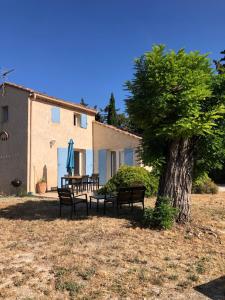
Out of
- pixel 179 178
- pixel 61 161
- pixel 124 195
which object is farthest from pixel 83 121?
pixel 179 178

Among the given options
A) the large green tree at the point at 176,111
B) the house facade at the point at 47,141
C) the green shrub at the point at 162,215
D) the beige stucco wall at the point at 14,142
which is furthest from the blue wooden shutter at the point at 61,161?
the green shrub at the point at 162,215

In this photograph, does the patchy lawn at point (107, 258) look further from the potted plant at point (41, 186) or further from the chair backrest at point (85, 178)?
the chair backrest at point (85, 178)

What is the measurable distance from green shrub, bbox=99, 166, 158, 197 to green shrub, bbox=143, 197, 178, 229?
4.68 meters

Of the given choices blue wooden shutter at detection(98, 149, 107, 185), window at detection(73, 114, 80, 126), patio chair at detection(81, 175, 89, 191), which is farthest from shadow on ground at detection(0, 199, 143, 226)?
window at detection(73, 114, 80, 126)

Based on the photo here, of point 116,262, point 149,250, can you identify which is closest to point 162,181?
point 149,250

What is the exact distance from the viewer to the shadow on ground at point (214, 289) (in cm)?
470

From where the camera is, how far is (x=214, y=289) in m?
4.94

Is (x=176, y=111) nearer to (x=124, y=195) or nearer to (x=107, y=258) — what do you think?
(x=124, y=195)

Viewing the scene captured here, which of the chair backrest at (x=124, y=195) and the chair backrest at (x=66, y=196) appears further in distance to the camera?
the chair backrest at (x=66, y=196)

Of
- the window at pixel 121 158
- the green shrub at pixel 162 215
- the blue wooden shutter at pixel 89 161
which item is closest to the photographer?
the green shrub at pixel 162 215

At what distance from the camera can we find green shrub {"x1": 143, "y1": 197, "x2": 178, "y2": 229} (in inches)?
315

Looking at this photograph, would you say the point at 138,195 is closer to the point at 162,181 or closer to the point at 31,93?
the point at 162,181

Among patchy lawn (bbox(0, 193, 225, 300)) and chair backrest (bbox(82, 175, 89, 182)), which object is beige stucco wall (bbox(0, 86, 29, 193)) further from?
patchy lawn (bbox(0, 193, 225, 300))

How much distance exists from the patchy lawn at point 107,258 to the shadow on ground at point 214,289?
0.05ft
